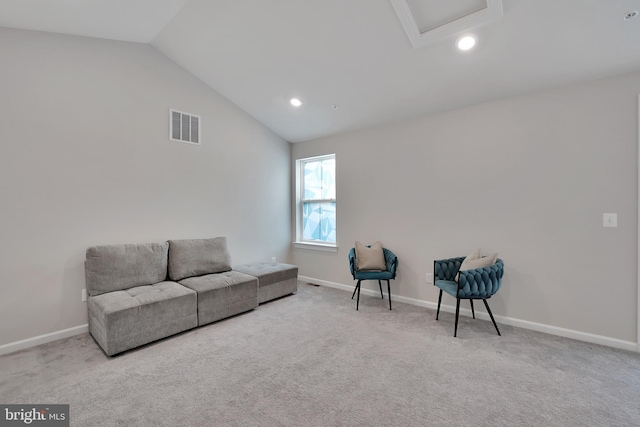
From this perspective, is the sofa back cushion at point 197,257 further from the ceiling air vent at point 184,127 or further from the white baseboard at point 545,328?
the white baseboard at point 545,328

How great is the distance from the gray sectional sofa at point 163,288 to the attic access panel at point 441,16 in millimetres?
3083

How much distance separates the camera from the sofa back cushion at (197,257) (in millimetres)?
3287

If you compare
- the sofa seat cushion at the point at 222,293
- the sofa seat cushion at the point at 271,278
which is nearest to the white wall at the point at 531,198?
the sofa seat cushion at the point at 271,278

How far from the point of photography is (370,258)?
145 inches

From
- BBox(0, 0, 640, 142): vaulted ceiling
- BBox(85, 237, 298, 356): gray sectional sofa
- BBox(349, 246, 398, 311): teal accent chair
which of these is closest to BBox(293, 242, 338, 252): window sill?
BBox(349, 246, 398, 311): teal accent chair

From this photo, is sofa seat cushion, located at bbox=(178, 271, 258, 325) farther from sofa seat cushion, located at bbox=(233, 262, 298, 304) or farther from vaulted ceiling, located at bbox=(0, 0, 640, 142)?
vaulted ceiling, located at bbox=(0, 0, 640, 142)

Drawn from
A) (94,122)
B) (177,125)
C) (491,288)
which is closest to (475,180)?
(491,288)

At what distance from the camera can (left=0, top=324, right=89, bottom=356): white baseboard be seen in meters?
2.45

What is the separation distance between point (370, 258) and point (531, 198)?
185 cm

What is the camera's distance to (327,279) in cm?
456

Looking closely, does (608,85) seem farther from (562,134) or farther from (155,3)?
(155,3)

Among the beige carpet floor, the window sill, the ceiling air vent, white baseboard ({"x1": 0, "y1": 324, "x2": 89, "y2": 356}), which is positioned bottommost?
the beige carpet floor

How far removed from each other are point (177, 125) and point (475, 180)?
3.64m

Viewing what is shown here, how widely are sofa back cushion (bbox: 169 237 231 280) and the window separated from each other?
1610mm
